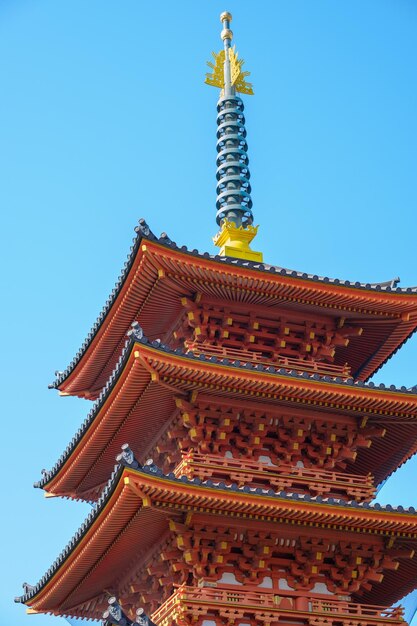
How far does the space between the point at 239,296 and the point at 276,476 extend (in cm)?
464

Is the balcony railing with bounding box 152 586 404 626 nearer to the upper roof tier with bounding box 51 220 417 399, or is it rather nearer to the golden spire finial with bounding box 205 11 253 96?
the upper roof tier with bounding box 51 220 417 399

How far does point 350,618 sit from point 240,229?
1177 cm

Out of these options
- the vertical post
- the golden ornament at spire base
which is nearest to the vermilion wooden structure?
the golden ornament at spire base

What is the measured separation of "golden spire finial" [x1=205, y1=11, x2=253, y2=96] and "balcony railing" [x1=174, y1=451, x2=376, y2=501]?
1487cm

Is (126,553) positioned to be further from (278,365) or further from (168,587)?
(278,365)

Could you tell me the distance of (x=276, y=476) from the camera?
1070 inches

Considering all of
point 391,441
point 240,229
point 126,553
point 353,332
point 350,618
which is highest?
point 240,229

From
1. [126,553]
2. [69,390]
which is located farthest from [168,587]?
[69,390]

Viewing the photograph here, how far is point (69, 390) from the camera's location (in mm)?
34531

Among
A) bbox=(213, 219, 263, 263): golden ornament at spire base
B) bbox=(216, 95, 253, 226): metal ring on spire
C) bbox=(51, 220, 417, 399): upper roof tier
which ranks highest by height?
bbox=(216, 95, 253, 226): metal ring on spire

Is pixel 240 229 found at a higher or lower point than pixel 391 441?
higher

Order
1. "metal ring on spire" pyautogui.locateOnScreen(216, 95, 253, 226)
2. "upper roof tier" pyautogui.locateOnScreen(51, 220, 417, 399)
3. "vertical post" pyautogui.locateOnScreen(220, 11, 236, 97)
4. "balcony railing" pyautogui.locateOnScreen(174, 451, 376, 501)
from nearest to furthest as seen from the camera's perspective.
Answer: "balcony railing" pyautogui.locateOnScreen(174, 451, 376, 501) → "upper roof tier" pyautogui.locateOnScreen(51, 220, 417, 399) → "metal ring on spire" pyautogui.locateOnScreen(216, 95, 253, 226) → "vertical post" pyautogui.locateOnScreen(220, 11, 236, 97)

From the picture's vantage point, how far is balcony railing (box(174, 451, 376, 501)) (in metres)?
26.6

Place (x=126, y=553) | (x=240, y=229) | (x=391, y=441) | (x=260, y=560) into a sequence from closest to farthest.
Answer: (x=260, y=560) → (x=126, y=553) → (x=391, y=441) → (x=240, y=229)
